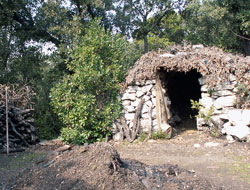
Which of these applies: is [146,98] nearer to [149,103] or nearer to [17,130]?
[149,103]

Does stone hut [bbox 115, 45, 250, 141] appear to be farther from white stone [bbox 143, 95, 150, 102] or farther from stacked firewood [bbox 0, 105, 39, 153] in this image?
stacked firewood [bbox 0, 105, 39, 153]

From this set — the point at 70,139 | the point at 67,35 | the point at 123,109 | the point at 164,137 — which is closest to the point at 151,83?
the point at 123,109

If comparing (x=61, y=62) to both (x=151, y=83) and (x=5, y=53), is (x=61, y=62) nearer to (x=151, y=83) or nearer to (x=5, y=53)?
(x=5, y=53)

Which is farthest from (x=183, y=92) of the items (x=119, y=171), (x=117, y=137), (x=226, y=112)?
(x=119, y=171)

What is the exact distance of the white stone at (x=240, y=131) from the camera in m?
6.90

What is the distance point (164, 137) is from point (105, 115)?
2.04 meters

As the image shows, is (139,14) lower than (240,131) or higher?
higher

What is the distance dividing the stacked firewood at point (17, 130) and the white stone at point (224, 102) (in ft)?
20.0

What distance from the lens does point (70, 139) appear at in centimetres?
851

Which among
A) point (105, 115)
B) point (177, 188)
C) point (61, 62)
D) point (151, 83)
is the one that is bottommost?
point (177, 188)

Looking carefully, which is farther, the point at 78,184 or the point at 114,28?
the point at 114,28

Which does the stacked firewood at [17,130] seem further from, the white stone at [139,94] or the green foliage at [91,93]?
the white stone at [139,94]

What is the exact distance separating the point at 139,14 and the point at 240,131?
38.6ft

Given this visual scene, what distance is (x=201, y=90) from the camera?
8.49m
